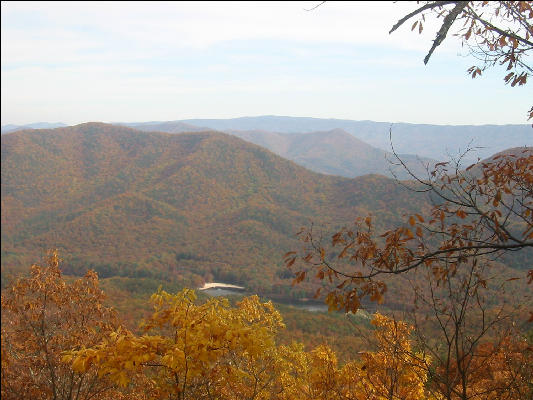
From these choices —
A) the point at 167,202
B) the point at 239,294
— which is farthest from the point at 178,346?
the point at 167,202

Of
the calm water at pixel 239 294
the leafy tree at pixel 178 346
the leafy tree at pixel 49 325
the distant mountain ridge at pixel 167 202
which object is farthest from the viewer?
the distant mountain ridge at pixel 167 202

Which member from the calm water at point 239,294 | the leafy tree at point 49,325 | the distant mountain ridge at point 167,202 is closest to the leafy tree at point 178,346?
the leafy tree at point 49,325

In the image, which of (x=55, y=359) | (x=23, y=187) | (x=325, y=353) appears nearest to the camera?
(x=55, y=359)

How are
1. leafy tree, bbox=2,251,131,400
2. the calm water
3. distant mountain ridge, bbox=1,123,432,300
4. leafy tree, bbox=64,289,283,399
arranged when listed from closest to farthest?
1. leafy tree, bbox=64,289,283,399
2. leafy tree, bbox=2,251,131,400
3. the calm water
4. distant mountain ridge, bbox=1,123,432,300

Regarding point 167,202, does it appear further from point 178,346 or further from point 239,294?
point 178,346

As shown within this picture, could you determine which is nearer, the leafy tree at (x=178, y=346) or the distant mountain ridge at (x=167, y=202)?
the leafy tree at (x=178, y=346)

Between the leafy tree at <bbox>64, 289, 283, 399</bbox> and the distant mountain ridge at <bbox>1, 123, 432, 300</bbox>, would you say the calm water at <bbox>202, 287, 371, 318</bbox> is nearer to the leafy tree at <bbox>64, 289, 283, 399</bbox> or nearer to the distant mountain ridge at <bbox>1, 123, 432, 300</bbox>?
the distant mountain ridge at <bbox>1, 123, 432, 300</bbox>

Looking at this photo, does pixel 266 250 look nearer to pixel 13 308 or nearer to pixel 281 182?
pixel 281 182

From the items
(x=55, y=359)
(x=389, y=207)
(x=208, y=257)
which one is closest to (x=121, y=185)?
(x=208, y=257)

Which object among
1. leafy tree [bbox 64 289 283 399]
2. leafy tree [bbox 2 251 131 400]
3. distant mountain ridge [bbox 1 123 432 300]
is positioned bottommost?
distant mountain ridge [bbox 1 123 432 300]

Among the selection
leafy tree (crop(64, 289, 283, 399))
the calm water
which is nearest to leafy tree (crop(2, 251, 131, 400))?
leafy tree (crop(64, 289, 283, 399))

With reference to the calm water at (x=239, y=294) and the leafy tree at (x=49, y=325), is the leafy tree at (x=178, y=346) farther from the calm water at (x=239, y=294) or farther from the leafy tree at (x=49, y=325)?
the calm water at (x=239, y=294)
